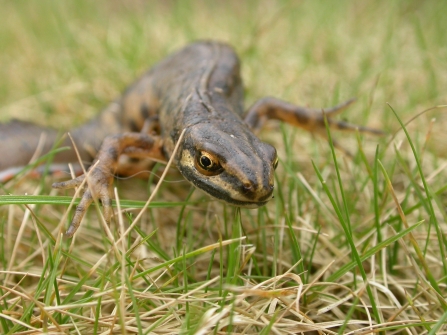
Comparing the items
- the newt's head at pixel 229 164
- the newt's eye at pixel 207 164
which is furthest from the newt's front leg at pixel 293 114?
the newt's eye at pixel 207 164

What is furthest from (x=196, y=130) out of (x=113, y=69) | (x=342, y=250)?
(x=113, y=69)

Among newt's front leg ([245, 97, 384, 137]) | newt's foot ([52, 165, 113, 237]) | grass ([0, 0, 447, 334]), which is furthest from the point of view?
newt's front leg ([245, 97, 384, 137])

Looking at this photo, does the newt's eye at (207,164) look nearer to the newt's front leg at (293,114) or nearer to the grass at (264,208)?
the grass at (264,208)

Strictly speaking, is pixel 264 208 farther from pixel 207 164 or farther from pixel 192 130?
pixel 192 130

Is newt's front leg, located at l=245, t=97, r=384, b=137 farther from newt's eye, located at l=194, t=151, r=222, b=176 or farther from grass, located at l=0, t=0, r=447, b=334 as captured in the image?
newt's eye, located at l=194, t=151, r=222, b=176

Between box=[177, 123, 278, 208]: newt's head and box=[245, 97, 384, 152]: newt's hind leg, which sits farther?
box=[245, 97, 384, 152]: newt's hind leg

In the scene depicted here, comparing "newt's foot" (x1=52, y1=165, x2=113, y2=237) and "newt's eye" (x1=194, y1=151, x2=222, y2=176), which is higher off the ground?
"newt's eye" (x1=194, y1=151, x2=222, y2=176)

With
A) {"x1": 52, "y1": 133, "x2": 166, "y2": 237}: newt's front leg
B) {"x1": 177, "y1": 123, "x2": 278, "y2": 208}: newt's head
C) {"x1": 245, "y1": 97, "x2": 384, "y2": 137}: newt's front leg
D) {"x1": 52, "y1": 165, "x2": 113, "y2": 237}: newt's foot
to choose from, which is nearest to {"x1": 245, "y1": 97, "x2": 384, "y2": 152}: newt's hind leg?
{"x1": 245, "y1": 97, "x2": 384, "y2": 137}: newt's front leg
